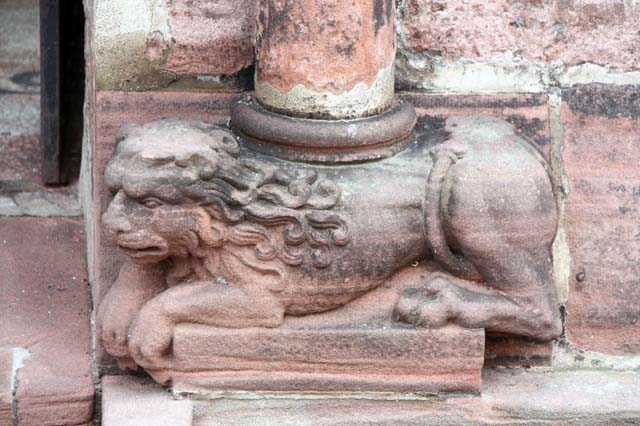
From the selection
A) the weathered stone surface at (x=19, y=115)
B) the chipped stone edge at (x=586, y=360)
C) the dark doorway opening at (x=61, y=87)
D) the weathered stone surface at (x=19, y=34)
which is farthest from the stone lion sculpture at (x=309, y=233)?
the weathered stone surface at (x=19, y=34)

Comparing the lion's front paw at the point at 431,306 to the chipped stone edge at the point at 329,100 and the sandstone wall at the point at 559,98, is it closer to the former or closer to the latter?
the sandstone wall at the point at 559,98

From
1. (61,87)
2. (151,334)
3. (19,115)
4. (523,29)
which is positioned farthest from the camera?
(19,115)

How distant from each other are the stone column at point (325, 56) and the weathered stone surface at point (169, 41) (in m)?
0.20

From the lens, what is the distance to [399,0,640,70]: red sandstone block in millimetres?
3521

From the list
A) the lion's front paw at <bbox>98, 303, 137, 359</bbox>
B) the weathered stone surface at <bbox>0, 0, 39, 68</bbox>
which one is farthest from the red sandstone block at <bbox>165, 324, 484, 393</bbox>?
the weathered stone surface at <bbox>0, 0, 39, 68</bbox>

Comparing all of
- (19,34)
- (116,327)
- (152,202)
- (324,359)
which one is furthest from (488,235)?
(19,34)

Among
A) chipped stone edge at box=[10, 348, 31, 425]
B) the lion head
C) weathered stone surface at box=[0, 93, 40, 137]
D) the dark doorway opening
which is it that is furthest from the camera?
weathered stone surface at box=[0, 93, 40, 137]

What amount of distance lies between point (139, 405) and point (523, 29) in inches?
51.5

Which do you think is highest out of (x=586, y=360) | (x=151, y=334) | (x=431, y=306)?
(x=431, y=306)

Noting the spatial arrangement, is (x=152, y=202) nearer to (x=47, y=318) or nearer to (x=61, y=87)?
(x=47, y=318)

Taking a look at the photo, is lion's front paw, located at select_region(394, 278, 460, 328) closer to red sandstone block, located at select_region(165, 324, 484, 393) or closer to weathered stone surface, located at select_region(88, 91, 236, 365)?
red sandstone block, located at select_region(165, 324, 484, 393)

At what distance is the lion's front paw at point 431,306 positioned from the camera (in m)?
3.28

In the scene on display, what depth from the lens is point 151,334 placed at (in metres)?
3.26

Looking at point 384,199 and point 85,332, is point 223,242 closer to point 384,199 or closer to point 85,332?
point 384,199
